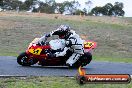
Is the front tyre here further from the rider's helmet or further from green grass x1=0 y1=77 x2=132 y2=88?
green grass x1=0 y1=77 x2=132 y2=88

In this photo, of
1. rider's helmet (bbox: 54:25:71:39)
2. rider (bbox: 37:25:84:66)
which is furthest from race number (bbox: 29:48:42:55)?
rider's helmet (bbox: 54:25:71:39)

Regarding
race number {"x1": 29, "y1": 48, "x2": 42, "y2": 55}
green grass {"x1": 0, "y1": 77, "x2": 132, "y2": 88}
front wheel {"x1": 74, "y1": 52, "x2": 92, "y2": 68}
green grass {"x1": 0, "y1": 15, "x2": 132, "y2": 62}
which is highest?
green grass {"x1": 0, "y1": 77, "x2": 132, "y2": 88}

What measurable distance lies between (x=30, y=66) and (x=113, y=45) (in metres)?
27.7

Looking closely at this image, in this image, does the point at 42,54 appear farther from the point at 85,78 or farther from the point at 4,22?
the point at 4,22

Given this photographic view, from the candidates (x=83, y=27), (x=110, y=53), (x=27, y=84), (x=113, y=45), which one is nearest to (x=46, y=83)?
(x=27, y=84)

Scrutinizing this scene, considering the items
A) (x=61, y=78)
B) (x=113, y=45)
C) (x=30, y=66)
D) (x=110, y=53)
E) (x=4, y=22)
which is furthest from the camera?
(x=4, y=22)

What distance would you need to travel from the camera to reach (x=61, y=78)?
404 inches

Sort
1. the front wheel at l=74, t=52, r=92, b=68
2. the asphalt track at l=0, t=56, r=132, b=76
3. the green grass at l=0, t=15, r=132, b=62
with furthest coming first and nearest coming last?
the green grass at l=0, t=15, r=132, b=62
the front wheel at l=74, t=52, r=92, b=68
the asphalt track at l=0, t=56, r=132, b=76

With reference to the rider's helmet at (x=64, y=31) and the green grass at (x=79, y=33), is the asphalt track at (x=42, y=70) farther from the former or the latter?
the green grass at (x=79, y=33)

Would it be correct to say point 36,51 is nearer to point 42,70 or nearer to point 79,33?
point 42,70

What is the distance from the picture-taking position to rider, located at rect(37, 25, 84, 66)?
14586 mm

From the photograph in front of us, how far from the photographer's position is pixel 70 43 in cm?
1455

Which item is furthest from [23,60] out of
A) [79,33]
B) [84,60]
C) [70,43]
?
[79,33]

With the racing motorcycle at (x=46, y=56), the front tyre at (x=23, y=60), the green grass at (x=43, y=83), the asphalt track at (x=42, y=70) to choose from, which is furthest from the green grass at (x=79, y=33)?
the green grass at (x=43, y=83)
